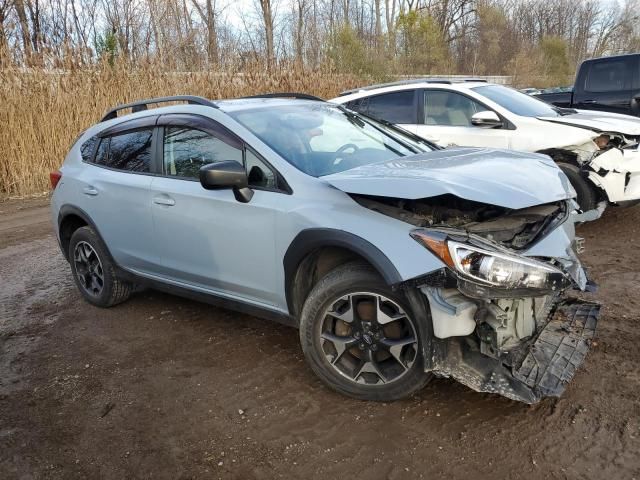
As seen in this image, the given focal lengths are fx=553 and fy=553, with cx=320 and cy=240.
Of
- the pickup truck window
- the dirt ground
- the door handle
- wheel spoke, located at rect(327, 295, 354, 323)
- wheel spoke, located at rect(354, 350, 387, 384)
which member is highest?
the pickup truck window

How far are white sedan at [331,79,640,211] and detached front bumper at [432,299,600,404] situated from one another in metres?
3.48

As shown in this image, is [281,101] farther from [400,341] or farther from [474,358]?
[474,358]

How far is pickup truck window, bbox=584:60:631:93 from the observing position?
10180 mm

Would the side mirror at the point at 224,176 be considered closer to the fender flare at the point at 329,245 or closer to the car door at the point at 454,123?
the fender flare at the point at 329,245

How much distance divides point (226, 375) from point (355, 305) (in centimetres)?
108

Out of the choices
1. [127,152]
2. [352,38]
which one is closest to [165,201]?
[127,152]

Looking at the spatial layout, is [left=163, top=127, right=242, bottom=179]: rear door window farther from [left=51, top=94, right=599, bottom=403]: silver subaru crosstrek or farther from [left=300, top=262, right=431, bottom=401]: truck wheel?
[left=300, top=262, right=431, bottom=401]: truck wheel

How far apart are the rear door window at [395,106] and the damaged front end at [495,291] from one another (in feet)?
15.0

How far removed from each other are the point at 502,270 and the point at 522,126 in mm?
4425

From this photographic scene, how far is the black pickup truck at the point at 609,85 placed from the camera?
9906 millimetres

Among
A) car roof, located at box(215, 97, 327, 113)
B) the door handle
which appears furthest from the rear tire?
car roof, located at box(215, 97, 327, 113)

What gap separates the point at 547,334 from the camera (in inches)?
121

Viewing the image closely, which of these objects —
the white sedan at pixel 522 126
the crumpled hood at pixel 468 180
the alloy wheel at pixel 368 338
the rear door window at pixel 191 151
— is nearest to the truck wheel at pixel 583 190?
the white sedan at pixel 522 126

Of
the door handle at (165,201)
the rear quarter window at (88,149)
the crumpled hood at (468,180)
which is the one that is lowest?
the door handle at (165,201)
